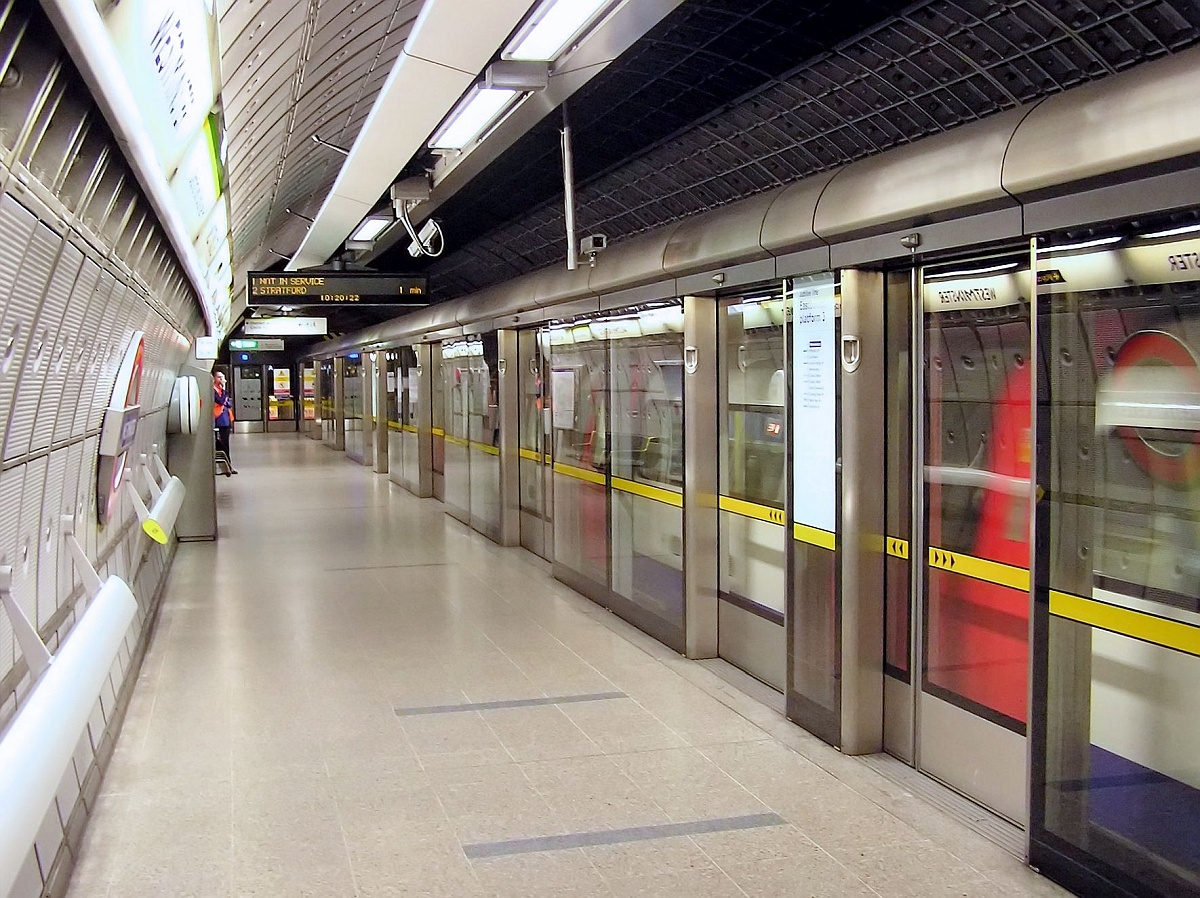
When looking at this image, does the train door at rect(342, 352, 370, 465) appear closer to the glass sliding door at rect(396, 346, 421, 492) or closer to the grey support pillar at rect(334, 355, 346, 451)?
the grey support pillar at rect(334, 355, 346, 451)

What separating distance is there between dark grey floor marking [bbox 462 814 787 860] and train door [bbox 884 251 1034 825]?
31.7 inches

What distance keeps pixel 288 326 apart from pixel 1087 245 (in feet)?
77.8

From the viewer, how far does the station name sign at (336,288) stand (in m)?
11.6

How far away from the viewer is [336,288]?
1166cm

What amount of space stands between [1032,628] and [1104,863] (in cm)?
70

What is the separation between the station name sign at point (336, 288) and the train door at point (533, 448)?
79.7 inches

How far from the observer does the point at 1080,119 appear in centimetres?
324

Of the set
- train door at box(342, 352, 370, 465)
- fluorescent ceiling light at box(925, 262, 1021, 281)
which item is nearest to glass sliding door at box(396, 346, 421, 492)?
train door at box(342, 352, 370, 465)

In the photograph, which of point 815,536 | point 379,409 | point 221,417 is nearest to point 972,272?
point 815,536

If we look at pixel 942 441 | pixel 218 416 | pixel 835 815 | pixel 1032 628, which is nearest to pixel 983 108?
pixel 942 441

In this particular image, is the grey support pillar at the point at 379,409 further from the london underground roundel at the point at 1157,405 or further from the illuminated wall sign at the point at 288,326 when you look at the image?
the london underground roundel at the point at 1157,405

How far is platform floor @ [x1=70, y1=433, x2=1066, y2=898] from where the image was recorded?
364 centimetres

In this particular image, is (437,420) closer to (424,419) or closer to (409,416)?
(424,419)

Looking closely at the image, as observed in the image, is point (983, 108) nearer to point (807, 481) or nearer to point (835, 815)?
point (807, 481)
